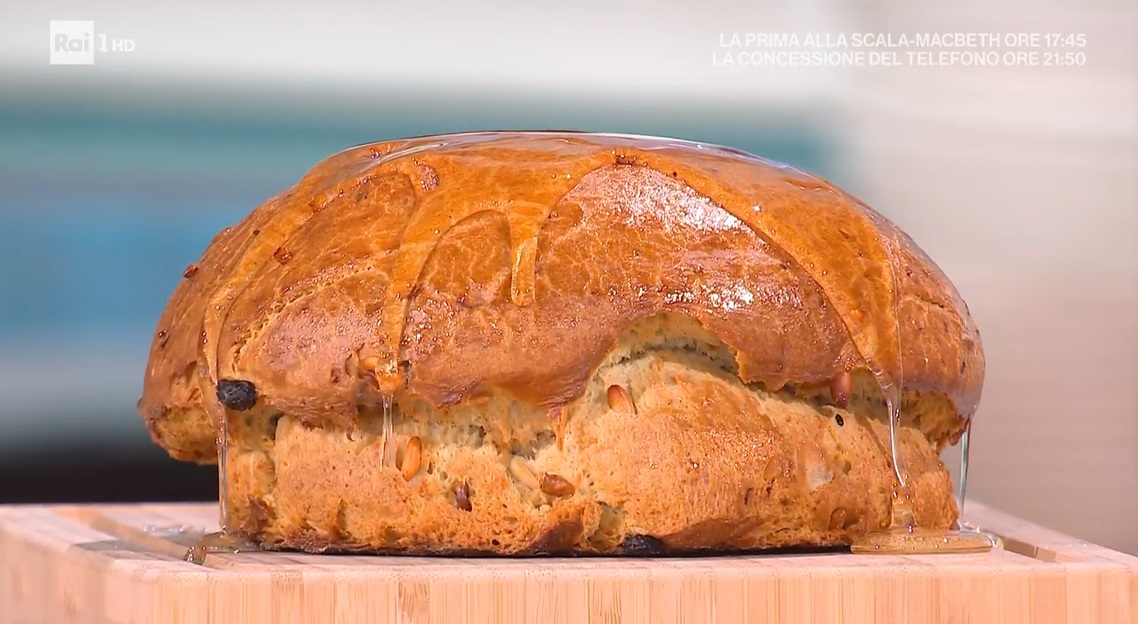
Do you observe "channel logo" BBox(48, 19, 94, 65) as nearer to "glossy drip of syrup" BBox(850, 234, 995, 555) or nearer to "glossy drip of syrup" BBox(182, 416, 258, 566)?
"glossy drip of syrup" BBox(182, 416, 258, 566)

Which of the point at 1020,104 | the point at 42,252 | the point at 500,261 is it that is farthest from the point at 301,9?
the point at 500,261

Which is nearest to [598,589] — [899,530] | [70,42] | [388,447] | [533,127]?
[388,447]

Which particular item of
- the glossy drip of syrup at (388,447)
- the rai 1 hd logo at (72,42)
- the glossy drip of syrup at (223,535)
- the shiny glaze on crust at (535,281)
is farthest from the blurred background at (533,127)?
the glossy drip of syrup at (388,447)

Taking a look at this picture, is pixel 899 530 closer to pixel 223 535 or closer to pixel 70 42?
pixel 223 535

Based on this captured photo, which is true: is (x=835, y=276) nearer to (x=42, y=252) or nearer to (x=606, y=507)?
(x=606, y=507)

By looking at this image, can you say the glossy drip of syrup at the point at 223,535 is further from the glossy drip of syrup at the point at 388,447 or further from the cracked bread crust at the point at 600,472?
the glossy drip of syrup at the point at 388,447

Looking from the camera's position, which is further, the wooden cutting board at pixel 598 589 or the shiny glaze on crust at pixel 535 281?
the shiny glaze on crust at pixel 535 281

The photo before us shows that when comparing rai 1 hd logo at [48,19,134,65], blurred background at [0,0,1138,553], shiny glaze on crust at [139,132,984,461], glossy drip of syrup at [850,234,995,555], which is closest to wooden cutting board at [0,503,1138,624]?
glossy drip of syrup at [850,234,995,555]
